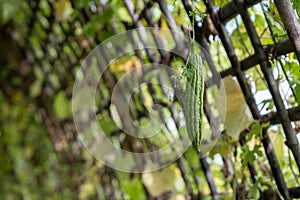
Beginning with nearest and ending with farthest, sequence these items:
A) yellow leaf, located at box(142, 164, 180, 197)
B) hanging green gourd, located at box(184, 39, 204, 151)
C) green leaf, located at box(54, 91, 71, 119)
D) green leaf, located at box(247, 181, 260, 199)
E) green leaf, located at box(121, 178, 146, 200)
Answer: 1. hanging green gourd, located at box(184, 39, 204, 151)
2. green leaf, located at box(247, 181, 260, 199)
3. yellow leaf, located at box(142, 164, 180, 197)
4. green leaf, located at box(121, 178, 146, 200)
5. green leaf, located at box(54, 91, 71, 119)

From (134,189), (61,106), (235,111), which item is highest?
(61,106)

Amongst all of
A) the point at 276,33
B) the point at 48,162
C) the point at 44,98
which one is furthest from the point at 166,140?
the point at 48,162

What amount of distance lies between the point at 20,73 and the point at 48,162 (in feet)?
1.56

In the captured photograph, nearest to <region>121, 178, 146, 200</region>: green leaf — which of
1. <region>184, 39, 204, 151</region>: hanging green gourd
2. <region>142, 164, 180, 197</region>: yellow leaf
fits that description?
<region>142, 164, 180, 197</region>: yellow leaf

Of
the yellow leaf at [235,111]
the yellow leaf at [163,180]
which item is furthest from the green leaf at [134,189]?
the yellow leaf at [235,111]

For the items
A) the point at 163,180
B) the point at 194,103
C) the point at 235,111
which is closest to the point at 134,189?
the point at 163,180

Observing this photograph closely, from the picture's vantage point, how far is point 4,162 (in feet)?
10.4

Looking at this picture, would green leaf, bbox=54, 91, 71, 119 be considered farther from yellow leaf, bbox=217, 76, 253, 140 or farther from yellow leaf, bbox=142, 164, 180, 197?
yellow leaf, bbox=217, 76, 253, 140

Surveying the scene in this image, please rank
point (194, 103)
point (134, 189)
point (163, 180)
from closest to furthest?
point (194, 103) → point (163, 180) → point (134, 189)

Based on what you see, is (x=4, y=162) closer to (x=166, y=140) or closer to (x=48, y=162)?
(x=48, y=162)

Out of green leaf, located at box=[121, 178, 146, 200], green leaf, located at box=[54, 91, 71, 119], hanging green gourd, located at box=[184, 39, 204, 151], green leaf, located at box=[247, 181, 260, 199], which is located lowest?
green leaf, located at box=[121, 178, 146, 200]

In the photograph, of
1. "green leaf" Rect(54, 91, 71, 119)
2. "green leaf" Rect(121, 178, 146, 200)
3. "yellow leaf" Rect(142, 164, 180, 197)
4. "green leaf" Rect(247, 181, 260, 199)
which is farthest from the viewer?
"green leaf" Rect(54, 91, 71, 119)

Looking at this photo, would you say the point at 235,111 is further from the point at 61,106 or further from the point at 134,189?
the point at 61,106

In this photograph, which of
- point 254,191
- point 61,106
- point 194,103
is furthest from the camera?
point 61,106
